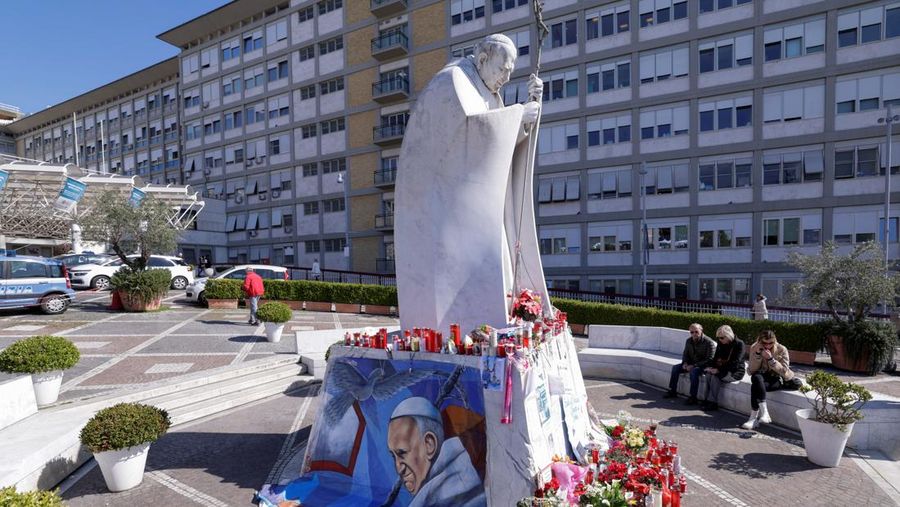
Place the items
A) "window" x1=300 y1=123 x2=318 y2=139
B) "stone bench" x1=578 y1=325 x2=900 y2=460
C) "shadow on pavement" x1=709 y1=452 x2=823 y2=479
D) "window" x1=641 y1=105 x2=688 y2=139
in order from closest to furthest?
1. "shadow on pavement" x1=709 y1=452 x2=823 y2=479
2. "stone bench" x1=578 y1=325 x2=900 y2=460
3. "window" x1=641 y1=105 x2=688 y2=139
4. "window" x1=300 y1=123 x2=318 y2=139

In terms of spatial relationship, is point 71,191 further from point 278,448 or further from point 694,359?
point 694,359

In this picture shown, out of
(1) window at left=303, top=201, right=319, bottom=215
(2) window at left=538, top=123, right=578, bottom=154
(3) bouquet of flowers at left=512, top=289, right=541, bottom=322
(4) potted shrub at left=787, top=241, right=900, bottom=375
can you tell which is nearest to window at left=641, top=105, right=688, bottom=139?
(2) window at left=538, top=123, right=578, bottom=154

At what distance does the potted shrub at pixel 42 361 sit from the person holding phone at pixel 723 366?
37.5 ft

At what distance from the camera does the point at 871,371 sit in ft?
39.6

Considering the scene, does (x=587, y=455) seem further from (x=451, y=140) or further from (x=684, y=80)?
(x=684, y=80)

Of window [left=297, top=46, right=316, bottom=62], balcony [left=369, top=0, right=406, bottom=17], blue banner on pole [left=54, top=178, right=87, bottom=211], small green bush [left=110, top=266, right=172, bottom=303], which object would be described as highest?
balcony [left=369, top=0, right=406, bottom=17]

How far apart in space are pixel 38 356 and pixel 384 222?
29.0 metres

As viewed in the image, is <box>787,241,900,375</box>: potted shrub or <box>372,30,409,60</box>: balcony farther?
<box>372,30,409,60</box>: balcony

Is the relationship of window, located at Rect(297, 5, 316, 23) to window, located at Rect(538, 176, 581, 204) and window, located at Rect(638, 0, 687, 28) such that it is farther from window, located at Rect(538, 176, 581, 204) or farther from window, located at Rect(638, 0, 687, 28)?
window, located at Rect(638, 0, 687, 28)

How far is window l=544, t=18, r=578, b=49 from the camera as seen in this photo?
97.2ft

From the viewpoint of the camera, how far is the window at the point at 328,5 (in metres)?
38.5

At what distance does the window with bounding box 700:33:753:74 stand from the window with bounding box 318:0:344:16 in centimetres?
2726

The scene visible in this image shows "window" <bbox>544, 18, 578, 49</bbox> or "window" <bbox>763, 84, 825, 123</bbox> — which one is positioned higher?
"window" <bbox>544, 18, 578, 49</bbox>

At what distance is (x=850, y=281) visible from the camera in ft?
40.4
